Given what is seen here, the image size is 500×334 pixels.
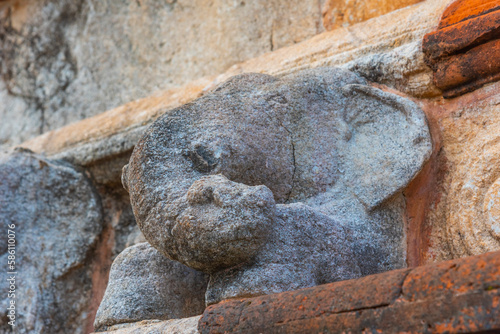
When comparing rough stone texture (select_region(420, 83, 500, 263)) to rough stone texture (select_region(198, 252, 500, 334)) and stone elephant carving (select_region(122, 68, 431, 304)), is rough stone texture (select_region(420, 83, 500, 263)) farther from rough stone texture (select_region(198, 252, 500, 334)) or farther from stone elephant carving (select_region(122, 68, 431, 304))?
rough stone texture (select_region(198, 252, 500, 334))

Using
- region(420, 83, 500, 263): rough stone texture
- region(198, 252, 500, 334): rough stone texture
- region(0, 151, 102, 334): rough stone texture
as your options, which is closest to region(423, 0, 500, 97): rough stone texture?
region(420, 83, 500, 263): rough stone texture

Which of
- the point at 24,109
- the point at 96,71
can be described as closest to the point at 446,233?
the point at 96,71

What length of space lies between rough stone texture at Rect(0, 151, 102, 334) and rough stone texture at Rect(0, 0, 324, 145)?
0.67m

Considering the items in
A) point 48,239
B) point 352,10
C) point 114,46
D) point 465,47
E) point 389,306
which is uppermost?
point 114,46

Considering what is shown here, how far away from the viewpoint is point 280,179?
1476 millimetres

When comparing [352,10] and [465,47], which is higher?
[352,10]

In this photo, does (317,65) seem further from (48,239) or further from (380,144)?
(48,239)

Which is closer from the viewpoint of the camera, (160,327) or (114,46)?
(160,327)

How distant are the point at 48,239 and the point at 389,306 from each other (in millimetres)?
1671

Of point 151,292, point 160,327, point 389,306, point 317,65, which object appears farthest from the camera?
point 317,65

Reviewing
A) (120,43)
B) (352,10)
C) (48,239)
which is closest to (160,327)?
(48,239)

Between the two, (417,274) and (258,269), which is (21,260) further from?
(417,274)

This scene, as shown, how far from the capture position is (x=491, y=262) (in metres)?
A: 0.82

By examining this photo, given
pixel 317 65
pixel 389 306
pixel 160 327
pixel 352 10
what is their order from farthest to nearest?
pixel 352 10 < pixel 317 65 < pixel 160 327 < pixel 389 306
